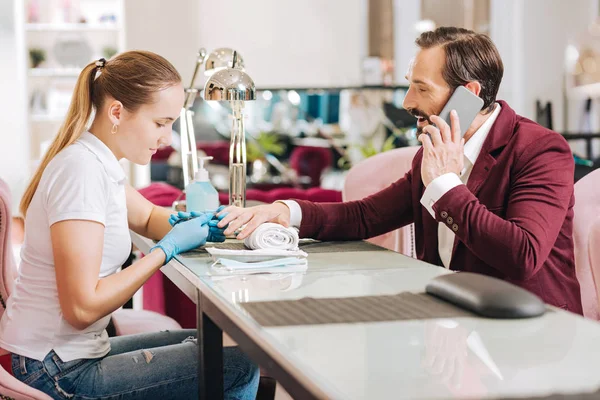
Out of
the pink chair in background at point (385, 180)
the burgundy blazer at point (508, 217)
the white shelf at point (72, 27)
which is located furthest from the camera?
the white shelf at point (72, 27)

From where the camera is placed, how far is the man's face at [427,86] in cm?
188

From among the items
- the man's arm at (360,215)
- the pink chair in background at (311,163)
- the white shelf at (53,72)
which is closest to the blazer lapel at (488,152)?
the man's arm at (360,215)

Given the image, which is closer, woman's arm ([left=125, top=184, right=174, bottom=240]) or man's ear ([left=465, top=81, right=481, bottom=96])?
man's ear ([left=465, top=81, right=481, bottom=96])

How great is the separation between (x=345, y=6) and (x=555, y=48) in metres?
1.94

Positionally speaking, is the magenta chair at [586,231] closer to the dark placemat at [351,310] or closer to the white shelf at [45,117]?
the dark placemat at [351,310]

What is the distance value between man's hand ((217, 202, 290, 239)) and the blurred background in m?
4.19

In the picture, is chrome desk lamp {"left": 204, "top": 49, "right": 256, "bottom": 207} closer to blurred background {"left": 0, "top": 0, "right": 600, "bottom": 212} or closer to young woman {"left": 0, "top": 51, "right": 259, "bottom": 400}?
young woman {"left": 0, "top": 51, "right": 259, "bottom": 400}

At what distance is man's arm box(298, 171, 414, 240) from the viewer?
1977 mm

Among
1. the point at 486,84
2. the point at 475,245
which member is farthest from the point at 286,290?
the point at 486,84

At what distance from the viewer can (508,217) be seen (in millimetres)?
1699

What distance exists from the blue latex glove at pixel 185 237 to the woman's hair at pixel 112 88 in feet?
0.89

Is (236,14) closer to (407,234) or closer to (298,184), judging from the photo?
(298,184)

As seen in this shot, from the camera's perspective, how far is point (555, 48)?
24.2 ft

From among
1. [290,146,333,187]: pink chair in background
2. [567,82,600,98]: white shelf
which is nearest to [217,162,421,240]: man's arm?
[290,146,333,187]: pink chair in background
